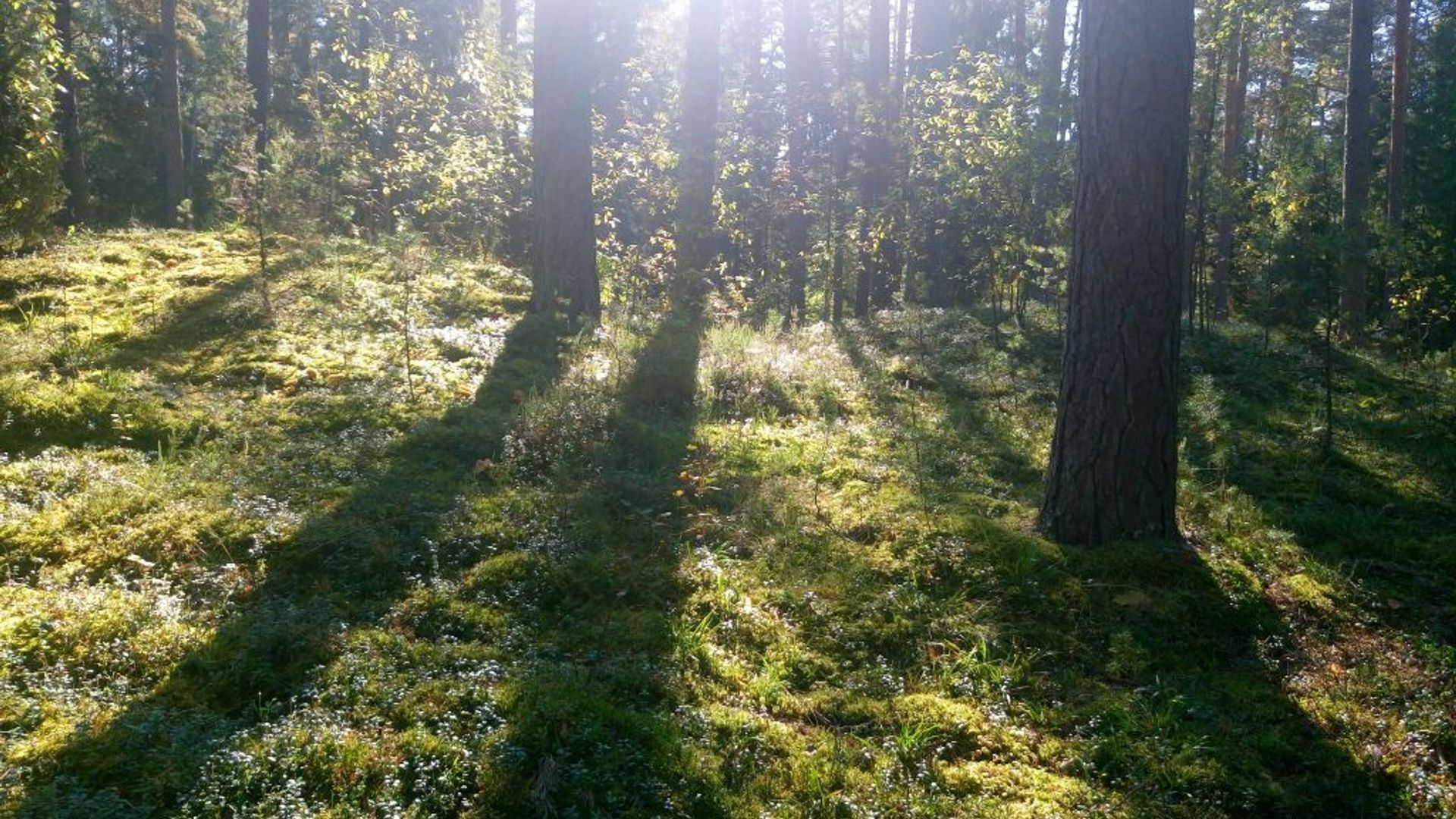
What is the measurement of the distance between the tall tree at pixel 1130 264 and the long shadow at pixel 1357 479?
5.20 feet

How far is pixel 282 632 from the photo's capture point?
4.44 metres

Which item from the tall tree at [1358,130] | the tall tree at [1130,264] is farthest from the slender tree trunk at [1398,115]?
the tall tree at [1130,264]

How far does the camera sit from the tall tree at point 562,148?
1059cm

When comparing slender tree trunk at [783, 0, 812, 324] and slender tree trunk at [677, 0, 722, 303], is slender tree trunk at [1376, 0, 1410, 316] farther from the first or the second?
slender tree trunk at [677, 0, 722, 303]

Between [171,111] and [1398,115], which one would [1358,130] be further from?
[171,111]

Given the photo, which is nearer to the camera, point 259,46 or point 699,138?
point 699,138

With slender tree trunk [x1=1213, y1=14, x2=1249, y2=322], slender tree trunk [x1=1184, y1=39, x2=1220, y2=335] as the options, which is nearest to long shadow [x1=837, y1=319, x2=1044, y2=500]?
slender tree trunk [x1=1184, y1=39, x2=1220, y2=335]

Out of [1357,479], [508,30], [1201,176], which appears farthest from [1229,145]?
→ [508,30]

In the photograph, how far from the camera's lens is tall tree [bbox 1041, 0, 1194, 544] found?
6023 mm

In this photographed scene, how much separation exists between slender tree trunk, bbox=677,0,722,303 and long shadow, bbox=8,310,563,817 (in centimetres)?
621

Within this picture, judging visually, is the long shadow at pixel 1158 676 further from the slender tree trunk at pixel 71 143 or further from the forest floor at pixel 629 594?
the slender tree trunk at pixel 71 143

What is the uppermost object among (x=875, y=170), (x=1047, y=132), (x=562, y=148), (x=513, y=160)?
(x=875, y=170)

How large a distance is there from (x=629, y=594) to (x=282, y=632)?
1824 millimetres

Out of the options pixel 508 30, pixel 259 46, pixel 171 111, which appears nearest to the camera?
pixel 259 46
